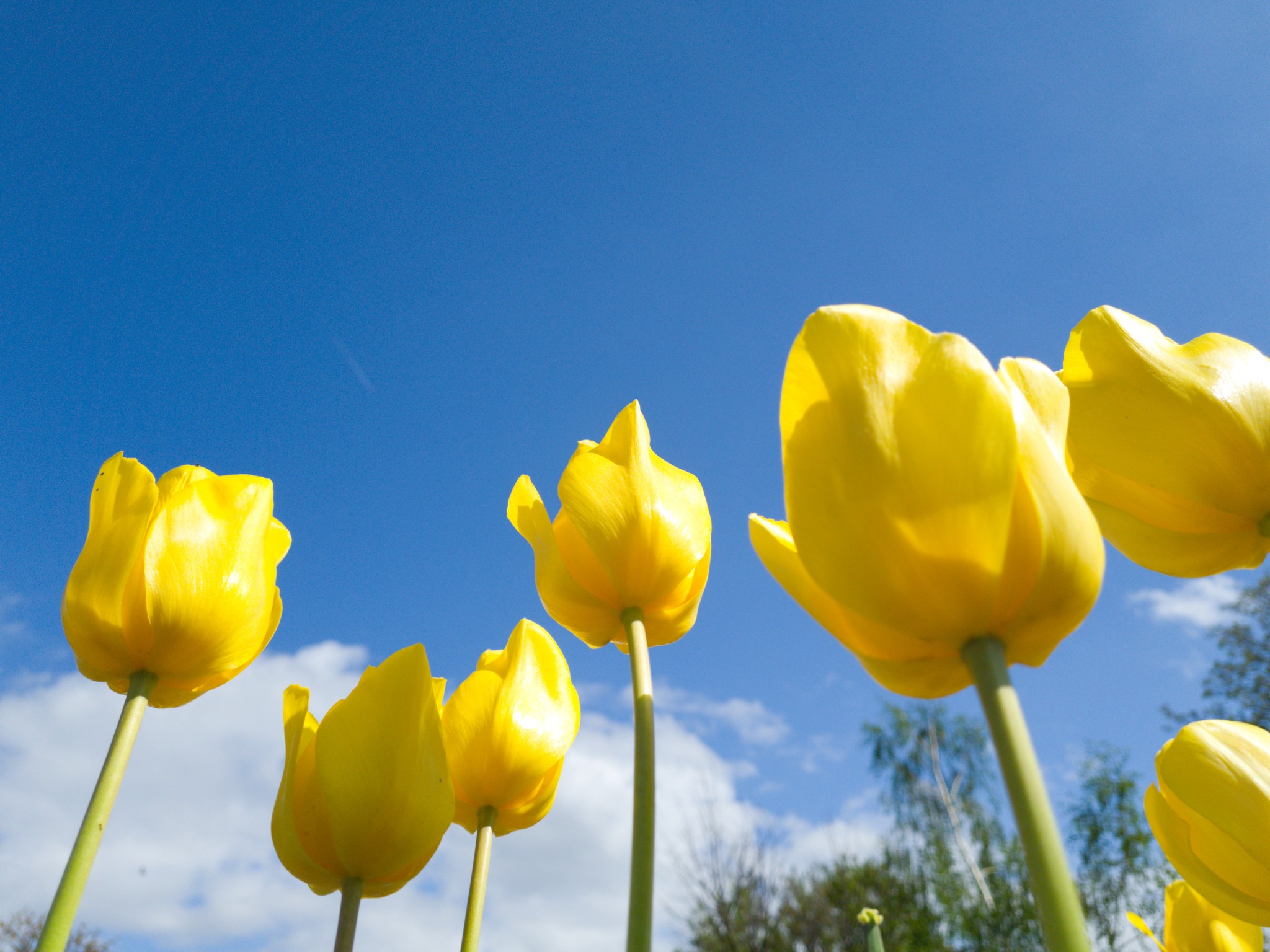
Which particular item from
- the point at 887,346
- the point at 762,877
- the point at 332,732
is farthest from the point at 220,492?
the point at 762,877

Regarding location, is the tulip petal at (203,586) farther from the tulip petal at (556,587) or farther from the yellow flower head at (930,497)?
the yellow flower head at (930,497)

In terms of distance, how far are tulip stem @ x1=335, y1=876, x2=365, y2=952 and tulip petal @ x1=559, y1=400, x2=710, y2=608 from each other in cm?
30

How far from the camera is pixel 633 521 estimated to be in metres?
0.70

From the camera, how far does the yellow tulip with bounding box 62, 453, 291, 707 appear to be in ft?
2.17

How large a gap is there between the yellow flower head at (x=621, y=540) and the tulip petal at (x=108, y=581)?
330 mm

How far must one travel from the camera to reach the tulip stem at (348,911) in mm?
530

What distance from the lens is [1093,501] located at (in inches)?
24.4

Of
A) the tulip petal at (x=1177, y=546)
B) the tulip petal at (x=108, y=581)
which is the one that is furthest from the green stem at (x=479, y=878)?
the tulip petal at (x=1177, y=546)

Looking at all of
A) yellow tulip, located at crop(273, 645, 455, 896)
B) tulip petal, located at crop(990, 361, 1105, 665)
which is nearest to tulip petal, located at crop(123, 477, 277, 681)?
yellow tulip, located at crop(273, 645, 455, 896)

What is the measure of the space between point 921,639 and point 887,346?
0.46 feet

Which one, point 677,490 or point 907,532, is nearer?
point 907,532

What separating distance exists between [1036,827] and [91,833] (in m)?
0.57

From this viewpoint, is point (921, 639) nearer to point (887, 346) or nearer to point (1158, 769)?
point (887, 346)

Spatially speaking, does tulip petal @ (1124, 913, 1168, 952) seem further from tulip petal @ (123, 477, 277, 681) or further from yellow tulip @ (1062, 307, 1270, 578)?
tulip petal @ (123, 477, 277, 681)
